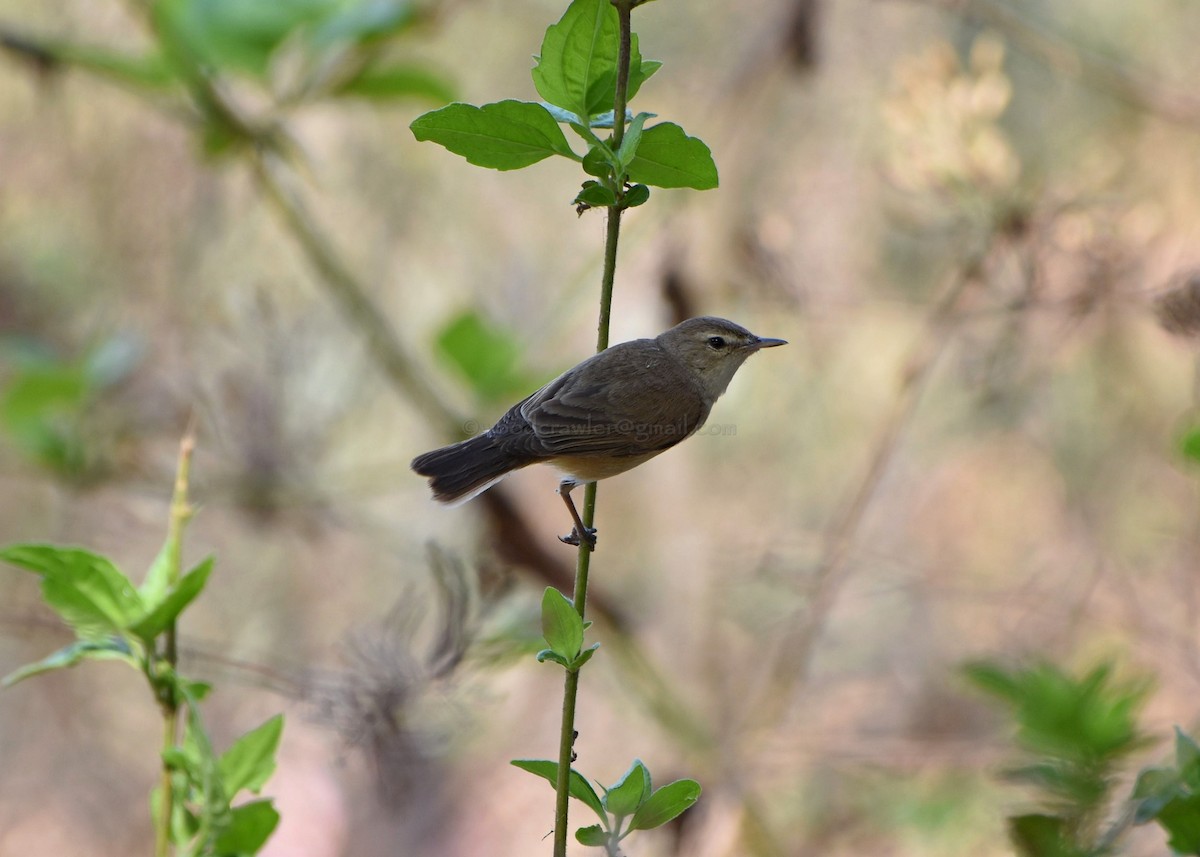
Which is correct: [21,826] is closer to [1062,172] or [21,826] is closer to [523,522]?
[523,522]

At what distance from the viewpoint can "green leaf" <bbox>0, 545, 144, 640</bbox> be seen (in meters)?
1.19

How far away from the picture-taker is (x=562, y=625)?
1.11 metres

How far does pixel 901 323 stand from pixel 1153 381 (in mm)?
1392

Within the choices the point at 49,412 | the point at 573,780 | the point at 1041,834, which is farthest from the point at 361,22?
the point at 1041,834

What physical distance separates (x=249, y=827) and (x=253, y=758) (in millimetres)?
87

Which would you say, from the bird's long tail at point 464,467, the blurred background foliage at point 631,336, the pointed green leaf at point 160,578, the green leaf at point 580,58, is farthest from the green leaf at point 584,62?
the bird's long tail at point 464,467

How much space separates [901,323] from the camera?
21.3 feet

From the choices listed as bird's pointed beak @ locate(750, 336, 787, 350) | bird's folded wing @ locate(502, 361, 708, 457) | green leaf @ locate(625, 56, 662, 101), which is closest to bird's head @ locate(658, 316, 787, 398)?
bird's pointed beak @ locate(750, 336, 787, 350)

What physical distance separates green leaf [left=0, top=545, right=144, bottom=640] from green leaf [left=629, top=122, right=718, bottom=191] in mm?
733

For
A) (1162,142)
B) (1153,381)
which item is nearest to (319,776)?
(1153,381)

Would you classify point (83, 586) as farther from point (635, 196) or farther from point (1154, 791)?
point (1154, 791)

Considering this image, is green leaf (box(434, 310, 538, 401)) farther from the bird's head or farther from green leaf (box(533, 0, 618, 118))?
green leaf (box(533, 0, 618, 118))

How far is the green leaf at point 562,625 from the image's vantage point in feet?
3.59

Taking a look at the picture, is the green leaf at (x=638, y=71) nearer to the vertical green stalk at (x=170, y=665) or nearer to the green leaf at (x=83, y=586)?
the vertical green stalk at (x=170, y=665)
